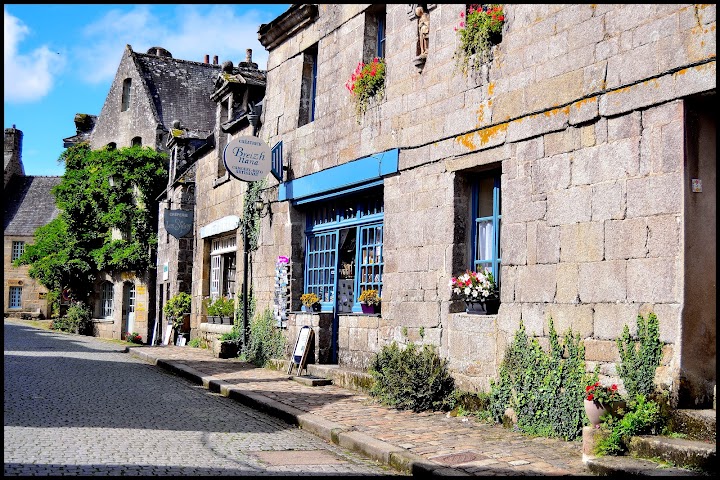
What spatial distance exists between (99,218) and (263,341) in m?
16.0

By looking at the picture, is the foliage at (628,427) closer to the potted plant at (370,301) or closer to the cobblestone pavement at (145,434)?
the cobblestone pavement at (145,434)

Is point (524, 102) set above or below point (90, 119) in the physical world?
below

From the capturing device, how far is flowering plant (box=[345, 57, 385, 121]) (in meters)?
10.8

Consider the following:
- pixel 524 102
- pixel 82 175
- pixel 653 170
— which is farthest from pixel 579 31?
pixel 82 175

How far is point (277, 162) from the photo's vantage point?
13.2m

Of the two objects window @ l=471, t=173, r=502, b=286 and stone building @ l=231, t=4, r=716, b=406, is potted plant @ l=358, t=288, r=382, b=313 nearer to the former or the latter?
stone building @ l=231, t=4, r=716, b=406

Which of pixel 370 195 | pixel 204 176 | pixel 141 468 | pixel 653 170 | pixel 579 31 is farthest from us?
pixel 204 176

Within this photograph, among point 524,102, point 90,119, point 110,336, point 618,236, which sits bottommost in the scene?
point 110,336

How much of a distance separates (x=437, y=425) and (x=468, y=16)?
4467 mm

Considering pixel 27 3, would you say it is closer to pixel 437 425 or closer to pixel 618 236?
pixel 618 236

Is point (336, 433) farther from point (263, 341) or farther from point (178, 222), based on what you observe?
point (178, 222)

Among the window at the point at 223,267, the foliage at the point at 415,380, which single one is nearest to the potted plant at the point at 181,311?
the window at the point at 223,267

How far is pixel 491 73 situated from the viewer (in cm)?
852

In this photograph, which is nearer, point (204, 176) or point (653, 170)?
point (653, 170)
